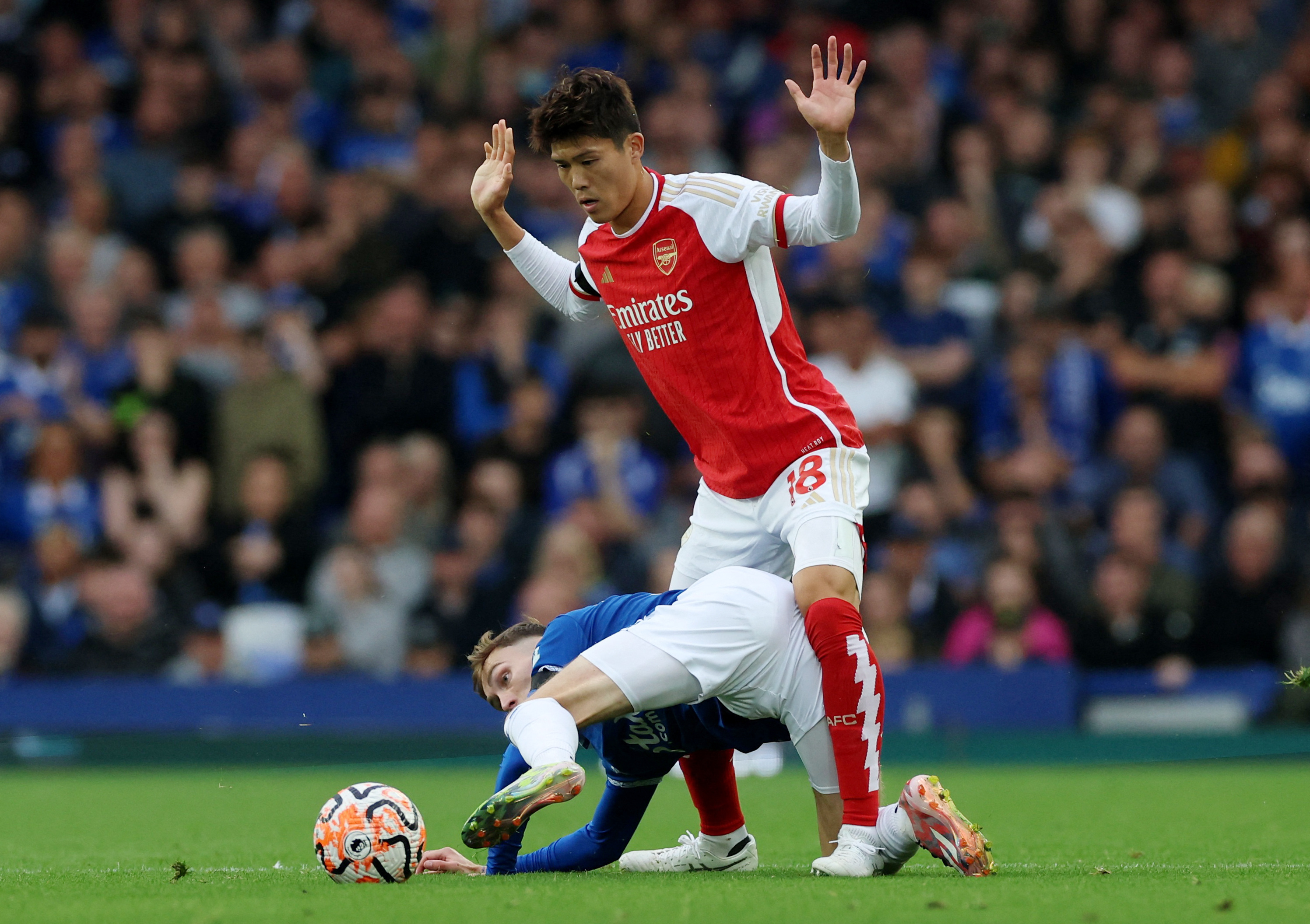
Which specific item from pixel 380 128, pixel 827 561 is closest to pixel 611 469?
pixel 380 128

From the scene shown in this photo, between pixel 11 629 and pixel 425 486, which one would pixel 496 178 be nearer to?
pixel 425 486

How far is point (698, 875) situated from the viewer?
5.22 metres

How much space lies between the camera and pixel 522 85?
526 inches

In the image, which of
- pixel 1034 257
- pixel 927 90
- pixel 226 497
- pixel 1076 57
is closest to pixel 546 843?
pixel 226 497

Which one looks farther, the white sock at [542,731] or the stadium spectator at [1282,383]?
the stadium spectator at [1282,383]

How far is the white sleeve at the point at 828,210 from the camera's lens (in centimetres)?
516

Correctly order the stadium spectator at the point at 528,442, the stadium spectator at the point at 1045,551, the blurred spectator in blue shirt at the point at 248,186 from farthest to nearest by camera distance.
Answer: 1. the blurred spectator in blue shirt at the point at 248,186
2. the stadium spectator at the point at 528,442
3. the stadium spectator at the point at 1045,551

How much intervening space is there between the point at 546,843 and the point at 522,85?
26.5 feet

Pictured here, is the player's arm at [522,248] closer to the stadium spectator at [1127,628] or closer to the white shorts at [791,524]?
the white shorts at [791,524]

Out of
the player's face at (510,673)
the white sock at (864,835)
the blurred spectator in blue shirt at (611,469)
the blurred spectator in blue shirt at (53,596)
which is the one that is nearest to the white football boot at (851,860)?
the white sock at (864,835)

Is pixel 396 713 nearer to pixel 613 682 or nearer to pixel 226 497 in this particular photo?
pixel 226 497

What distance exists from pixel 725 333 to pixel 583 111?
0.86 metres

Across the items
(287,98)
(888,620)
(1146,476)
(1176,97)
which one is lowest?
(888,620)

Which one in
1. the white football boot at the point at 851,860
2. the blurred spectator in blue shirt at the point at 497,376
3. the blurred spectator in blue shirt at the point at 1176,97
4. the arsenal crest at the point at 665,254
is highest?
the blurred spectator in blue shirt at the point at 1176,97
